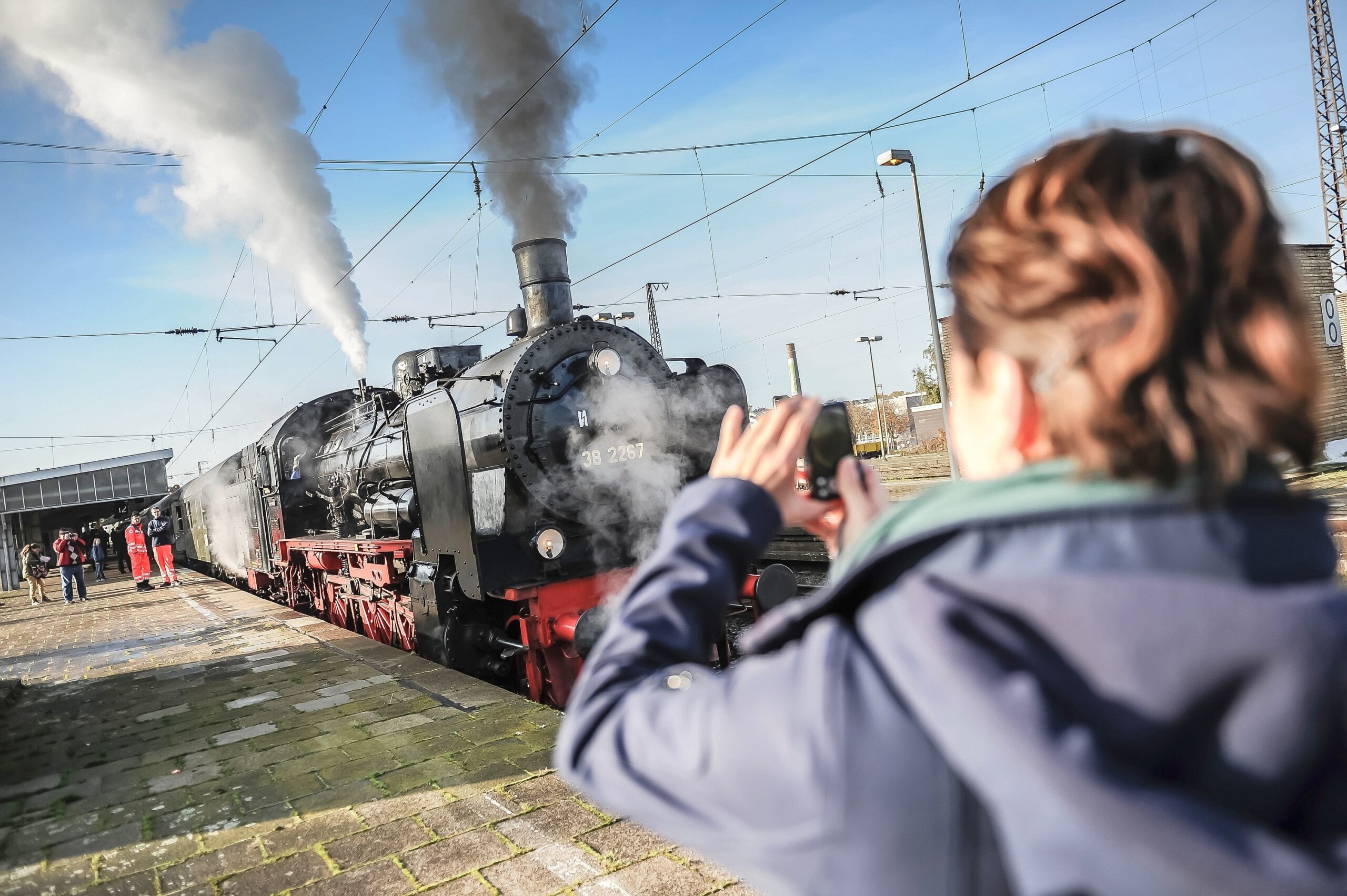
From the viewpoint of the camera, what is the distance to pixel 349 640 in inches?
327

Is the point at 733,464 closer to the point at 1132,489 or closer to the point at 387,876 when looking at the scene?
the point at 1132,489

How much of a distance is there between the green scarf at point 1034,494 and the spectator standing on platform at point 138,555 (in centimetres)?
2225

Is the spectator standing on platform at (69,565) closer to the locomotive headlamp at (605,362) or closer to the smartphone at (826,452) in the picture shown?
the locomotive headlamp at (605,362)

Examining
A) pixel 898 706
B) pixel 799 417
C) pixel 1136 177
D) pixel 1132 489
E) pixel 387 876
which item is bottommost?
pixel 387 876

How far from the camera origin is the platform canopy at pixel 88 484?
31.1 m

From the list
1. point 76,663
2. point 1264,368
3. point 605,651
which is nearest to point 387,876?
point 605,651

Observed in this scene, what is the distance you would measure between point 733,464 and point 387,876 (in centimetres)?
284

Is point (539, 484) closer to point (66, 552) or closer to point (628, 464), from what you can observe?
point (628, 464)

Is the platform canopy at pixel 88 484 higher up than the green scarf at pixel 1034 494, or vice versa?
the platform canopy at pixel 88 484

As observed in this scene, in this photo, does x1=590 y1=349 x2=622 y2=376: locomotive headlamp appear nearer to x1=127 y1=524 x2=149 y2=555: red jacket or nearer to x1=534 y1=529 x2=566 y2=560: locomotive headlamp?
x1=534 y1=529 x2=566 y2=560: locomotive headlamp

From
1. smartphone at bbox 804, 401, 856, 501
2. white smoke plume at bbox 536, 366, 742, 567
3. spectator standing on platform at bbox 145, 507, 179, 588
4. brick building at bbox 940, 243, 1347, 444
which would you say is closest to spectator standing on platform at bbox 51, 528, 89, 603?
spectator standing on platform at bbox 145, 507, 179, 588

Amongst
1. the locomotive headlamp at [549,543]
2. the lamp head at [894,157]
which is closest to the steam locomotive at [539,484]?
the locomotive headlamp at [549,543]

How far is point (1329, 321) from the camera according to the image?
13.3 metres

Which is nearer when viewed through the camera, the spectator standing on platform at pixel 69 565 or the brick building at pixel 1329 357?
the brick building at pixel 1329 357
